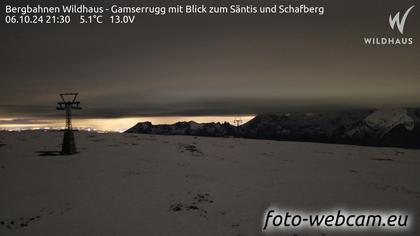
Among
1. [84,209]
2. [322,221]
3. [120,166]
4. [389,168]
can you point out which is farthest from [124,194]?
[389,168]

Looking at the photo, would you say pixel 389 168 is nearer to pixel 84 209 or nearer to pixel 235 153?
pixel 235 153

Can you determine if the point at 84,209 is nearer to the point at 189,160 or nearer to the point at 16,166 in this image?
the point at 16,166

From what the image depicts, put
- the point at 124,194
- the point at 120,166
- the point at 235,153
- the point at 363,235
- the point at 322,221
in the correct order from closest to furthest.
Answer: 1. the point at 363,235
2. the point at 322,221
3. the point at 124,194
4. the point at 120,166
5. the point at 235,153

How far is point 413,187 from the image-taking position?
2197 cm

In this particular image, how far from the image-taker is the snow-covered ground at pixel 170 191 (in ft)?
44.4

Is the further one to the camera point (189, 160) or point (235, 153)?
point (235, 153)

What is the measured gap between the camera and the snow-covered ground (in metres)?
13.5

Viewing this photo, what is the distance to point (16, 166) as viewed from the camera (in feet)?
74.7

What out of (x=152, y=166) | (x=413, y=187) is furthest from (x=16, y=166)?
(x=413, y=187)

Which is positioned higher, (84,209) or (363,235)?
(84,209)

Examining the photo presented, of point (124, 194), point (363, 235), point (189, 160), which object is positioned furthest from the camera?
point (189, 160)

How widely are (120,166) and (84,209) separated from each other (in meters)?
9.27

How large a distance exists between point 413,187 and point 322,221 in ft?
40.4

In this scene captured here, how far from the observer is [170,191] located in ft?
59.4
